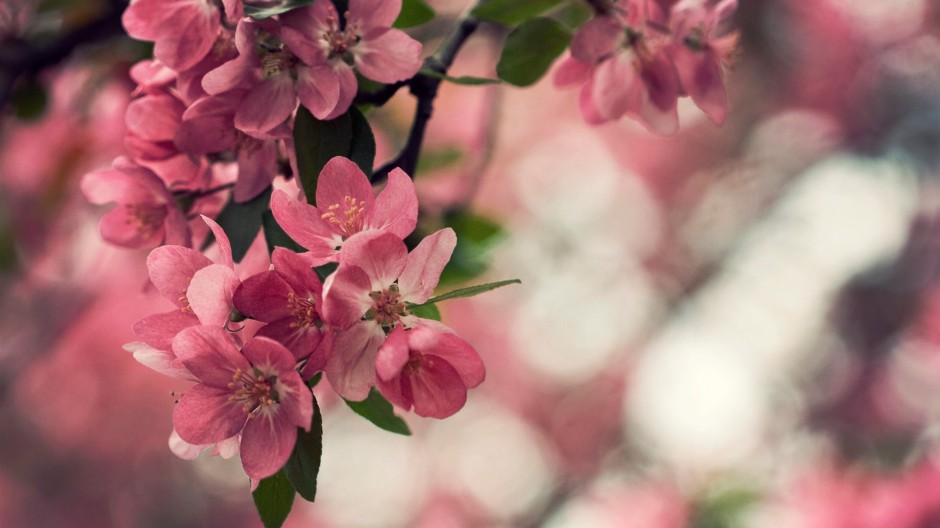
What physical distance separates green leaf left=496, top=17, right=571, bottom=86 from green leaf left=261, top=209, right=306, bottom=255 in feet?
0.71

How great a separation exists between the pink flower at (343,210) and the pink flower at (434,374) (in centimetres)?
6

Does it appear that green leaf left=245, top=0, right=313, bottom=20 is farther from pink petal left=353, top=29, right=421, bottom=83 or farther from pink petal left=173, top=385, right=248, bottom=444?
pink petal left=173, top=385, right=248, bottom=444

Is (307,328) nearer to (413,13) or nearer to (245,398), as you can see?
(245,398)

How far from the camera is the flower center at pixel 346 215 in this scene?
44cm

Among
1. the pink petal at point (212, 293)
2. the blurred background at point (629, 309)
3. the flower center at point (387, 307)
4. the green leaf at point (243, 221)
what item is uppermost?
the flower center at point (387, 307)

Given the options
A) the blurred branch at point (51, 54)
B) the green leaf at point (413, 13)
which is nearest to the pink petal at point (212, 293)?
the green leaf at point (413, 13)

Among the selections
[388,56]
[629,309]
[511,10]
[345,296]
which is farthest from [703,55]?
[629,309]

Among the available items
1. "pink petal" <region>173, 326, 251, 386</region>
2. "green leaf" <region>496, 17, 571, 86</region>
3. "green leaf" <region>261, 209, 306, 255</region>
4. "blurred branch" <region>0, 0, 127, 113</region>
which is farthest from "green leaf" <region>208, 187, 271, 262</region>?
"blurred branch" <region>0, 0, 127, 113</region>

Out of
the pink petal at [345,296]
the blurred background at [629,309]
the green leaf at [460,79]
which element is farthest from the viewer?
the blurred background at [629,309]

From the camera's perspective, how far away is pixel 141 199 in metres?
0.54

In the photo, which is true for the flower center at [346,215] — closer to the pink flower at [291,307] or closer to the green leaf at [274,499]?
the pink flower at [291,307]

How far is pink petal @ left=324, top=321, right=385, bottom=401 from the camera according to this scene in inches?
16.3

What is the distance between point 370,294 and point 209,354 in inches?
3.7

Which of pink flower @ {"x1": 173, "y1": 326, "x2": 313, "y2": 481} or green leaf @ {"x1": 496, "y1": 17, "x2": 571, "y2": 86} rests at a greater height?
green leaf @ {"x1": 496, "y1": 17, "x2": 571, "y2": 86}
